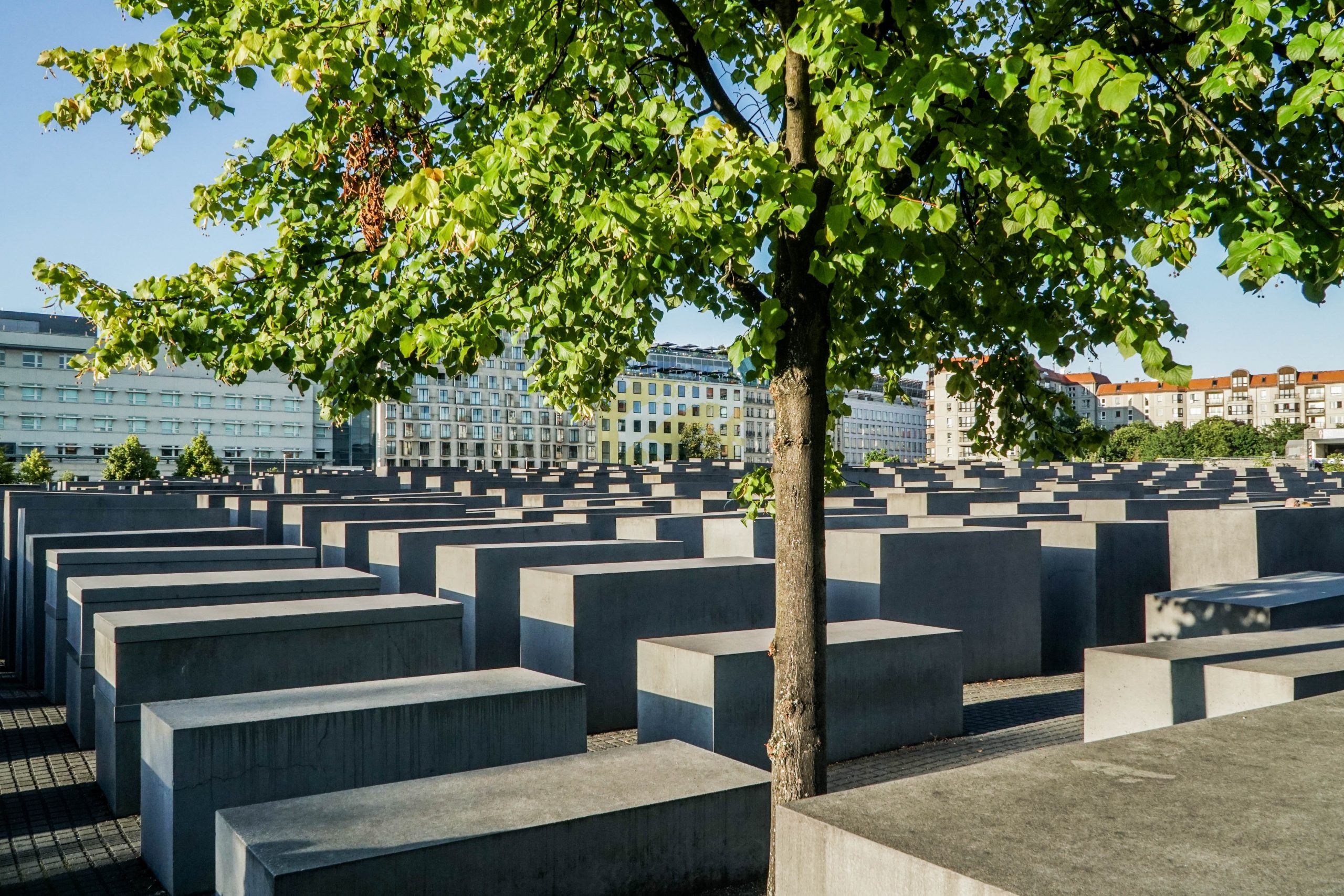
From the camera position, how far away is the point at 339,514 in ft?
55.4

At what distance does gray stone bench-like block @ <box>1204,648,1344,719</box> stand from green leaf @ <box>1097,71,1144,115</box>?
3784 millimetres

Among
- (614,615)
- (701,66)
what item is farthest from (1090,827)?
(614,615)

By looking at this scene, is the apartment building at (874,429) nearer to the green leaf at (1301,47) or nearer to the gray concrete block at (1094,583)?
the gray concrete block at (1094,583)

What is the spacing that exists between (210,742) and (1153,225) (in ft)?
17.9

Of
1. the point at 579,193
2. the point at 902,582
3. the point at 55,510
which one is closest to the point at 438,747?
the point at 579,193

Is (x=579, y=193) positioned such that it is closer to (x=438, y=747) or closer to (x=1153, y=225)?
(x=1153, y=225)

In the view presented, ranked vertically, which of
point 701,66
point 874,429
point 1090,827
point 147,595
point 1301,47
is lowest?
A: point 147,595

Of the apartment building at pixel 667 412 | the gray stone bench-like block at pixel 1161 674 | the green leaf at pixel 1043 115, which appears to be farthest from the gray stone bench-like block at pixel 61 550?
the apartment building at pixel 667 412

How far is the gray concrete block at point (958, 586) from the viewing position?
11281mm

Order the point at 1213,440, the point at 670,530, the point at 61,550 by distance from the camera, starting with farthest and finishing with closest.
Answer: the point at 1213,440
the point at 670,530
the point at 61,550

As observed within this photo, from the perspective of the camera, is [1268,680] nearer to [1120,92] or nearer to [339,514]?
[1120,92]

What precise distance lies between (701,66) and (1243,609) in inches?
260

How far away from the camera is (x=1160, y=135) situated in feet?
15.6

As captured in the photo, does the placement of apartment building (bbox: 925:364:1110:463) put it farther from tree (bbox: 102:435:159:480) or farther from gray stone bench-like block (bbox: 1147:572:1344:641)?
gray stone bench-like block (bbox: 1147:572:1344:641)
